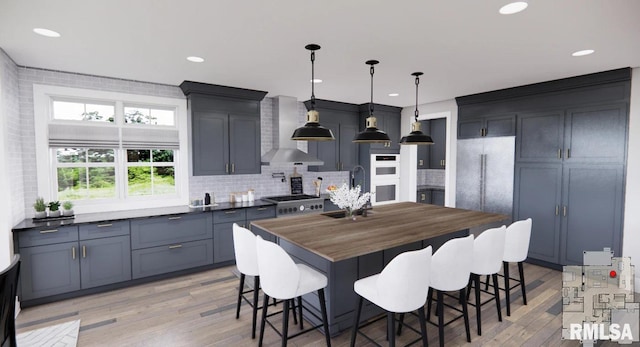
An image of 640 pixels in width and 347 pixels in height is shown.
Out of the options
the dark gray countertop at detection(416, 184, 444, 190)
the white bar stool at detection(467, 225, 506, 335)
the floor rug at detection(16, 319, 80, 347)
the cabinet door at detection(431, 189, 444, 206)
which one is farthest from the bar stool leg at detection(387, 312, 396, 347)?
the cabinet door at detection(431, 189, 444, 206)

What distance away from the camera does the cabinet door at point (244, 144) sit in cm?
494

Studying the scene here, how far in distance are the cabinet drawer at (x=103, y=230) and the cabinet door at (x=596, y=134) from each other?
5.75m

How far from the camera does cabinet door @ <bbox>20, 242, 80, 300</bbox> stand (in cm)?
340

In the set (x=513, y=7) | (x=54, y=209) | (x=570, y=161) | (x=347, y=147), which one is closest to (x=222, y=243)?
(x=54, y=209)

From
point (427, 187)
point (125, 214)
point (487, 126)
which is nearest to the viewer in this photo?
point (125, 214)

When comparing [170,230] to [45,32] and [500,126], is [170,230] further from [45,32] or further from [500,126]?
[500,126]

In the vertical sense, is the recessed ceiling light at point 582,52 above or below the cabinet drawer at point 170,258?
above

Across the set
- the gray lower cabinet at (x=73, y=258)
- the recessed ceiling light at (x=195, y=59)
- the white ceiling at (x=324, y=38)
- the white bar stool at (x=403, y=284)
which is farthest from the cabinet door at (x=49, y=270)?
the white bar stool at (x=403, y=284)

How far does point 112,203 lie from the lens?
4.37 meters

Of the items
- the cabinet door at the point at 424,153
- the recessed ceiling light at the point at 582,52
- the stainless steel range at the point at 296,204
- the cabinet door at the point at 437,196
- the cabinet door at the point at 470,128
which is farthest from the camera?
the cabinet door at the point at 424,153

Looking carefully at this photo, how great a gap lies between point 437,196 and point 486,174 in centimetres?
219

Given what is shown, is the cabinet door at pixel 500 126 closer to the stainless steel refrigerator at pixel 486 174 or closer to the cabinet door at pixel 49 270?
the stainless steel refrigerator at pixel 486 174

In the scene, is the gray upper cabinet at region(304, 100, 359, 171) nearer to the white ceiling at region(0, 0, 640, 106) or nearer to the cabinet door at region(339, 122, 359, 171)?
the cabinet door at region(339, 122, 359, 171)

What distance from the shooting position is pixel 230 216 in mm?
4652
